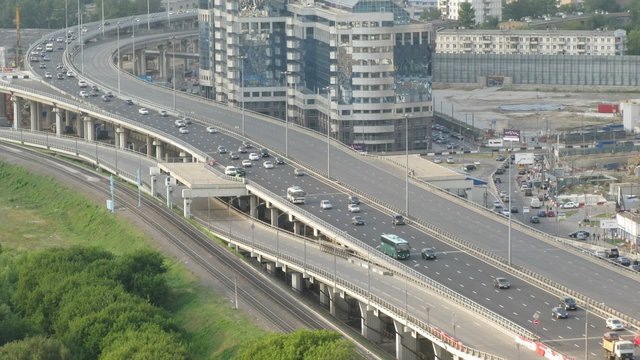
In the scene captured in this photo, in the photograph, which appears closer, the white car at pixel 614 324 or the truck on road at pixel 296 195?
the white car at pixel 614 324

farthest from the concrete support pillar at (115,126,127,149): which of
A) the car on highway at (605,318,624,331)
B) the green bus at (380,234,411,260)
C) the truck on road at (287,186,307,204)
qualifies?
the car on highway at (605,318,624,331)

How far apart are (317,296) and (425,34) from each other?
62.8m

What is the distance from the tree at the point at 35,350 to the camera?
93.8m

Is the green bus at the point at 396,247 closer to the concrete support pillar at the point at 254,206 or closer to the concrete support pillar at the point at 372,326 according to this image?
the concrete support pillar at the point at 372,326

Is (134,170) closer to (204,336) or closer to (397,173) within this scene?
(397,173)

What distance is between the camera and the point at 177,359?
93.3m

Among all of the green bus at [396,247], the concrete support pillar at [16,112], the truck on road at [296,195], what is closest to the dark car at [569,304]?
the green bus at [396,247]

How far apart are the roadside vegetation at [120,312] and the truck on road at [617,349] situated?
39.2ft

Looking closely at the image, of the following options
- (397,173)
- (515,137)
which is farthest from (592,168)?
(397,173)

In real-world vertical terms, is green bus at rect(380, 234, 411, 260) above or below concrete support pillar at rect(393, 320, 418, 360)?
above

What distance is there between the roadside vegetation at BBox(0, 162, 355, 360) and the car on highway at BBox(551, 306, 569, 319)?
1074cm

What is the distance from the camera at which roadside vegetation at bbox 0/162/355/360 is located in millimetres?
94000

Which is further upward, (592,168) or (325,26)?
→ (325,26)

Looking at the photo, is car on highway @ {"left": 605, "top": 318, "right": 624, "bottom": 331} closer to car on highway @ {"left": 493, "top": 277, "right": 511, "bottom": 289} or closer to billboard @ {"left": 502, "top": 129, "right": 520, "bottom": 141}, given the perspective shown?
car on highway @ {"left": 493, "top": 277, "right": 511, "bottom": 289}
